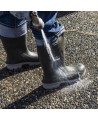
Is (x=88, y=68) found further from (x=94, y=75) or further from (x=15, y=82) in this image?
(x=15, y=82)

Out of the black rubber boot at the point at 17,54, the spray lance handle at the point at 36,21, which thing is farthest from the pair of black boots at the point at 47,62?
the spray lance handle at the point at 36,21

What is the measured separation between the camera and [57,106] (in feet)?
8.03

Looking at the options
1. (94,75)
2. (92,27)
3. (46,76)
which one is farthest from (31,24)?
(92,27)

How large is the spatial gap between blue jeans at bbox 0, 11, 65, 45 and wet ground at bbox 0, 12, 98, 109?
1.07 ft

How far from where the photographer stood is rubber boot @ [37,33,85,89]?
96.7 inches

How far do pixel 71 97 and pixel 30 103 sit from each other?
0.91 feet

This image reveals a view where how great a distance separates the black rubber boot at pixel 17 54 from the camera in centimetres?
268

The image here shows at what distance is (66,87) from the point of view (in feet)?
8.56

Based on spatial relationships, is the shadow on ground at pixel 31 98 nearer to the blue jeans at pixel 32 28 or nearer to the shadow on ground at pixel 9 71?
the shadow on ground at pixel 9 71

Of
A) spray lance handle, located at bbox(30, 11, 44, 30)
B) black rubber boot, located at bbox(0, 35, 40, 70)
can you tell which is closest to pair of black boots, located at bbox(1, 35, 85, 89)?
black rubber boot, located at bbox(0, 35, 40, 70)

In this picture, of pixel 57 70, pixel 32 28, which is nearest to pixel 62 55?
pixel 57 70

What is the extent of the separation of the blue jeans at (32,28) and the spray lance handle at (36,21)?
0.07 metres

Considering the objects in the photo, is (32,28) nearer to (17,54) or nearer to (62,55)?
(62,55)

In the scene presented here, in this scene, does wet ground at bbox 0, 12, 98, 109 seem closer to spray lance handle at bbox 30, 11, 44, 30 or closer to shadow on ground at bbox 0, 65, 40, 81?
shadow on ground at bbox 0, 65, 40, 81
